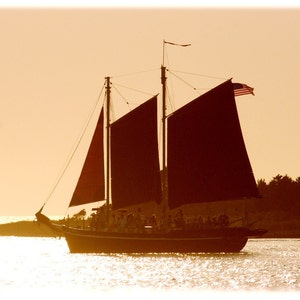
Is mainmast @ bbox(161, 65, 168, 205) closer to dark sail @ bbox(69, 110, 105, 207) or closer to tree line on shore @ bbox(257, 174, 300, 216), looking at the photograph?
dark sail @ bbox(69, 110, 105, 207)

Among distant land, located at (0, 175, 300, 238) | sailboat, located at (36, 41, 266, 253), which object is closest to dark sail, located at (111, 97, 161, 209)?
sailboat, located at (36, 41, 266, 253)

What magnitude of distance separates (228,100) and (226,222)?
434 inches

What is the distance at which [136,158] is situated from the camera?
78312mm

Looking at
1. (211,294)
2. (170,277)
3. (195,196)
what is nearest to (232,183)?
(195,196)

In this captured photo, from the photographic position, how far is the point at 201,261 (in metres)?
73.1

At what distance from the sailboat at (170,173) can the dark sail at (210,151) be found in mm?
73

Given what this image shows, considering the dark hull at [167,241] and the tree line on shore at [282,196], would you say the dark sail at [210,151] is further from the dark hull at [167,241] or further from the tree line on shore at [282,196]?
the tree line on shore at [282,196]

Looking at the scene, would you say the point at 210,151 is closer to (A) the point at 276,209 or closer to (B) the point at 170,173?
(B) the point at 170,173

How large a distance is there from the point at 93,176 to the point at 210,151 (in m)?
9.14

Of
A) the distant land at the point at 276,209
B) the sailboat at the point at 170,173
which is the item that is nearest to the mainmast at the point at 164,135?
the sailboat at the point at 170,173

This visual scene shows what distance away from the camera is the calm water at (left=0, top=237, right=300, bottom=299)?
4672 cm

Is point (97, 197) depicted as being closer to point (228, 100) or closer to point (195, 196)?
point (195, 196)

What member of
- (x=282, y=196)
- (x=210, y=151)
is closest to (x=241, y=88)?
(x=210, y=151)

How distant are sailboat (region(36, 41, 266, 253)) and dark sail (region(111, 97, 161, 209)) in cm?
7
